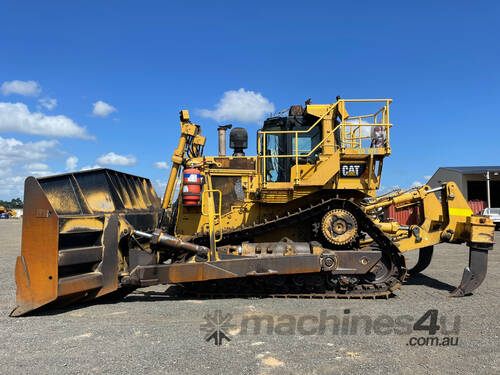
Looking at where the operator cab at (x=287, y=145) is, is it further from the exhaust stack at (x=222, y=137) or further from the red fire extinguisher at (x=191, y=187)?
the red fire extinguisher at (x=191, y=187)

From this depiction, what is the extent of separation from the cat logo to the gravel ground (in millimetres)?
2261

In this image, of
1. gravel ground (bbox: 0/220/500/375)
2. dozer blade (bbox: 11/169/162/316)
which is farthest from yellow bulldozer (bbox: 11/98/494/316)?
gravel ground (bbox: 0/220/500/375)

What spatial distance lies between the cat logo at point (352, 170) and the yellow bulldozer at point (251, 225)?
0.02m

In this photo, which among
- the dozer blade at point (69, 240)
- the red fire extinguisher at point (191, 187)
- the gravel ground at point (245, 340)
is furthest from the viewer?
the red fire extinguisher at point (191, 187)

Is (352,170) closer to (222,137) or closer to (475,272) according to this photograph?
(222,137)

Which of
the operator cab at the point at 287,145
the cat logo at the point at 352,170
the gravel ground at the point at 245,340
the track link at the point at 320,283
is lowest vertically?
the gravel ground at the point at 245,340

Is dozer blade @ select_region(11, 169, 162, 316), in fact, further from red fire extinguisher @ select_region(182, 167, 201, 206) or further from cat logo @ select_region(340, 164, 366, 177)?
cat logo @ select_region(340, 164, 366, 177)

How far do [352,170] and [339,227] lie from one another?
109 cm

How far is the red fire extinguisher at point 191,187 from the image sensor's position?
638 centimetres

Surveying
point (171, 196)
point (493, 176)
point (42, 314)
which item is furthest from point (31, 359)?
point (493, 176)

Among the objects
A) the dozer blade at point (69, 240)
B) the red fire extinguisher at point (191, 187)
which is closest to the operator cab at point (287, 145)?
the red fire extinguisher at point (191, 187)

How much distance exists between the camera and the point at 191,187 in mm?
6422

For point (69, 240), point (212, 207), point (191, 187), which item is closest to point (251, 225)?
point (212, 207)

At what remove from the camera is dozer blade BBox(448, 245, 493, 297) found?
20.8 feet
